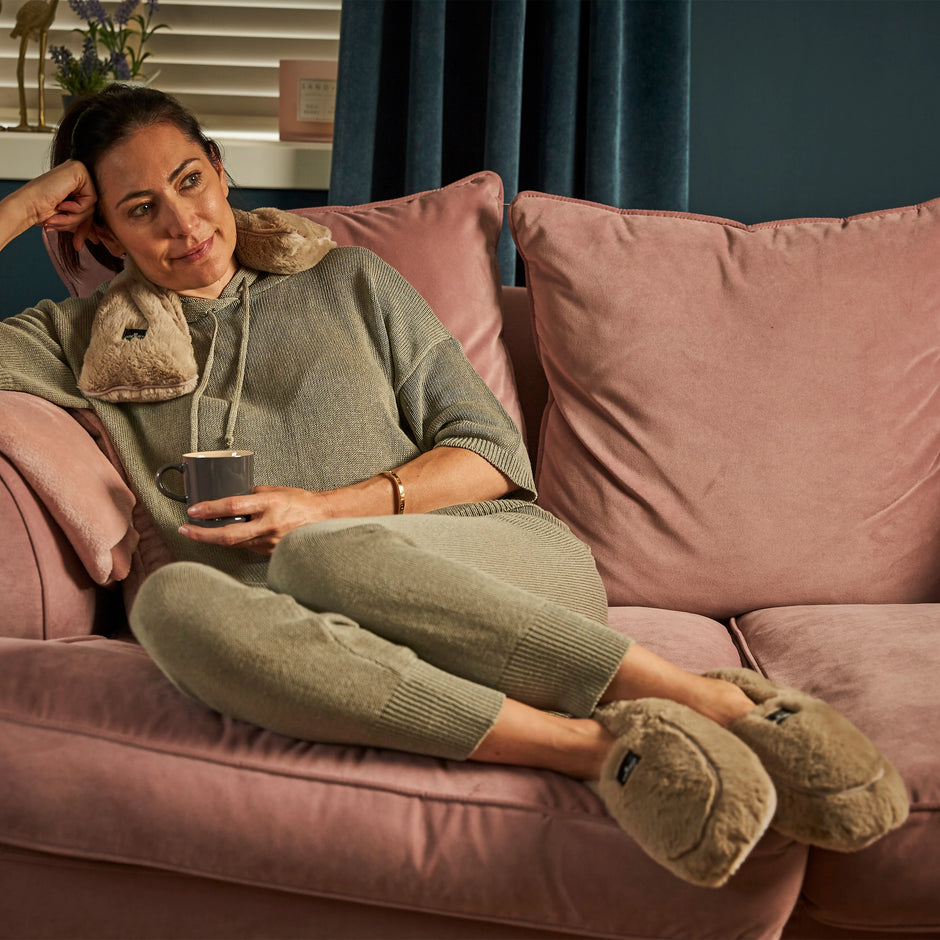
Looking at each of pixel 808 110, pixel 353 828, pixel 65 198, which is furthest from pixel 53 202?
pixel 808 110

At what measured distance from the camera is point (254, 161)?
2238mm

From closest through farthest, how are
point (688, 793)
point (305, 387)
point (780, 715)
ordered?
point (688, 793)
point (780, 715)
point (305, 387)

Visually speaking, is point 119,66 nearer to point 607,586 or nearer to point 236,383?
point 236,383

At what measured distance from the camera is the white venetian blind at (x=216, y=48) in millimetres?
2416

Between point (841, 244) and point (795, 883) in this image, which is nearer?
point (795, 883)

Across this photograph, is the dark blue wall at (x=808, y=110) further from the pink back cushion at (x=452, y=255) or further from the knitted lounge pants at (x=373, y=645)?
the knitted lounge pants at (x=373, y=645)

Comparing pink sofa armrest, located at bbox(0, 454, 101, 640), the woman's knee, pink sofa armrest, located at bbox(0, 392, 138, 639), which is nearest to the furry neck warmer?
pink sofa armrest, located at bbox(0, 392, 138, 639)

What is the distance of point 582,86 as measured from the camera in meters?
2.18

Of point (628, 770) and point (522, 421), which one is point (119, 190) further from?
point (628, 770)

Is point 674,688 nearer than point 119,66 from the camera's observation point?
Yes

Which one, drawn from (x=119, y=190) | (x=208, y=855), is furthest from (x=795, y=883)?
(x=119, y=190)

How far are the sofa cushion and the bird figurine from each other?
5.05 feet

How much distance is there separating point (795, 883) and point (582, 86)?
1.83 metres

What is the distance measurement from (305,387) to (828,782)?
883mm
